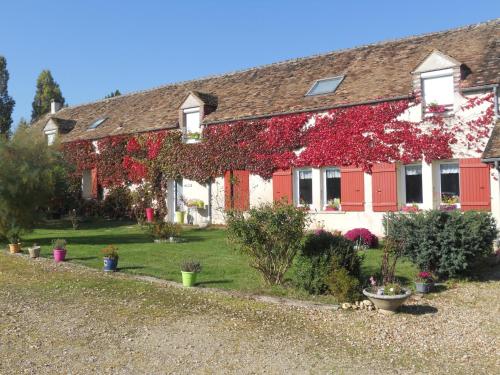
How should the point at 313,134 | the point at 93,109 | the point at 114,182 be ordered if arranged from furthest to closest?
the point at 93,109, the point at 114,182, the point at 313,134

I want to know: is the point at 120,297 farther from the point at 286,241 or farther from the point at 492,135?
the point at 492,135

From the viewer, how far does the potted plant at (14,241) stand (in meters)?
13.6

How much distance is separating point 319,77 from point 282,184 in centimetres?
480

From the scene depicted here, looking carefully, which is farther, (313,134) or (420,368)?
(313,134)

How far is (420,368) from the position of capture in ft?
17.3

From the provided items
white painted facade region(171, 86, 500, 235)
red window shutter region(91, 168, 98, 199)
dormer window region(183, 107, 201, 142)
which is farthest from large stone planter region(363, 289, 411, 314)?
red window shutter region(91, 168, 98, 199)

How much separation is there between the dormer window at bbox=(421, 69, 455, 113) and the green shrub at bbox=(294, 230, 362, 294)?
26.8ft

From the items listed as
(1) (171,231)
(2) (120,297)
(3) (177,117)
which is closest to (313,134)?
(1) (171,231)

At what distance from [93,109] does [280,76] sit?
13820mm

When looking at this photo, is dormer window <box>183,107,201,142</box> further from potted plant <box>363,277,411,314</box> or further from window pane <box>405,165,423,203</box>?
potted plant <box>363,277,411,314</box>

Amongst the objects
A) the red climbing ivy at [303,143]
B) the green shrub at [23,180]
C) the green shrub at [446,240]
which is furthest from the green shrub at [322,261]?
the green shrub at [23,180]

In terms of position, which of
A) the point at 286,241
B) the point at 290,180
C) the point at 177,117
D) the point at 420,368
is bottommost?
the point at 420,368

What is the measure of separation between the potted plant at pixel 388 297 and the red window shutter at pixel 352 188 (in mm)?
8814

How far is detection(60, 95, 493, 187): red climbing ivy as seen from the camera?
1464 cm
